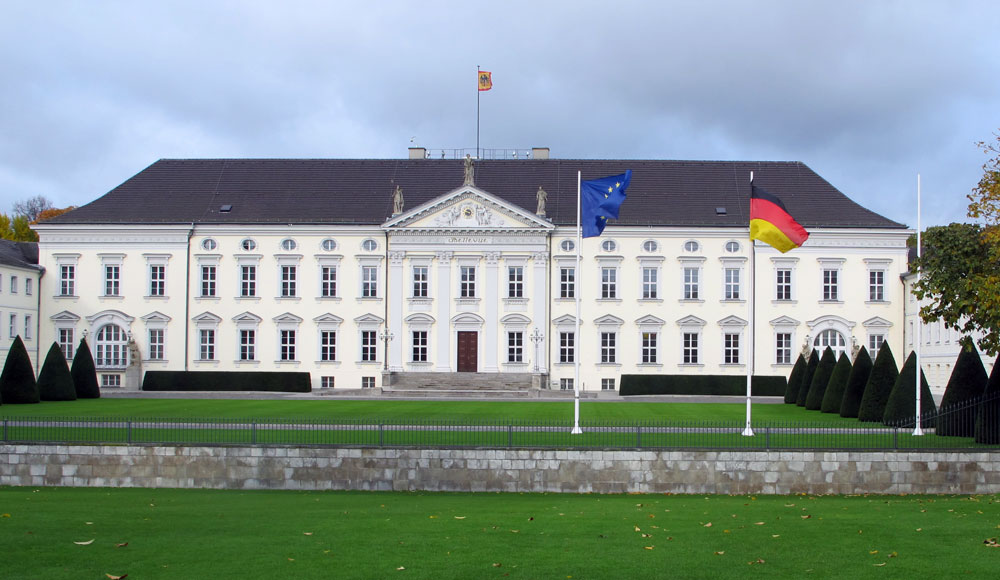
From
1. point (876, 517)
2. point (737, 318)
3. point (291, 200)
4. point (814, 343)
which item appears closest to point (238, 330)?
point (291, 200)

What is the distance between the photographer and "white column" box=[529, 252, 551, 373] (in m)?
56.0

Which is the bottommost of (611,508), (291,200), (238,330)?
(611,508)

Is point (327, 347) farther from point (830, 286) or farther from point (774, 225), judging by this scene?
point (774, 225)

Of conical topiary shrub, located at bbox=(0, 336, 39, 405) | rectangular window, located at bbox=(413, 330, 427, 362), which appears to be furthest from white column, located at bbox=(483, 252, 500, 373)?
conical topiary shrub, located at bbox=(0, 336, 39, 405)

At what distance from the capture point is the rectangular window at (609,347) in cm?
5653

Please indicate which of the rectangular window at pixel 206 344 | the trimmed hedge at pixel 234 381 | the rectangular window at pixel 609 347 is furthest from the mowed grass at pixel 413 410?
the rectangular window at pixel 206 344

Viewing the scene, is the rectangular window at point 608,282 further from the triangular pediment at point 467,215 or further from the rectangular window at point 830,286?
the rectangular window at point 830,286

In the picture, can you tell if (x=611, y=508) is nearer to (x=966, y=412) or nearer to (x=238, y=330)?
(x=966, y=412)

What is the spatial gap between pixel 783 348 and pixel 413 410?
26112 millimetres

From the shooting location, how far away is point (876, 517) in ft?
61.5

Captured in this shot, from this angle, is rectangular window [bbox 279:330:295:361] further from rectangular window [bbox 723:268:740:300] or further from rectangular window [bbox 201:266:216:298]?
rectangular window [bbox 723:268:740:300]

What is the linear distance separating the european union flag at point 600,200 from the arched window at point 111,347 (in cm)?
3570

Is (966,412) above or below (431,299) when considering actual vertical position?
below

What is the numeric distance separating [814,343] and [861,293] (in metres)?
3.71
